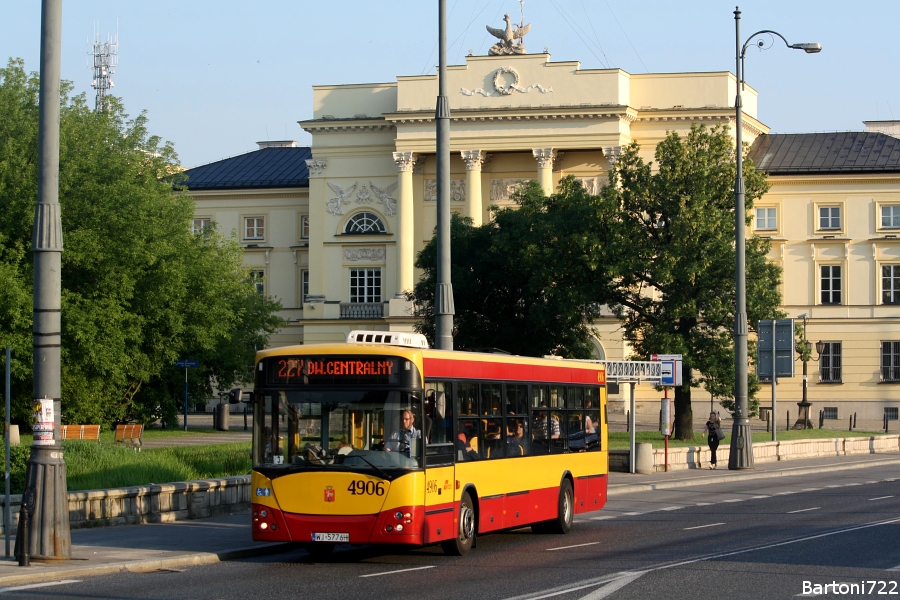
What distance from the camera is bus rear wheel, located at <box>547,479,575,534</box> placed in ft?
68.4

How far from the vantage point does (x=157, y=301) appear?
45.6 m

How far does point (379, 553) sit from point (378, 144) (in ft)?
197

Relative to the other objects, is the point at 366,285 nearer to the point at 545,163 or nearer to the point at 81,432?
the point at 545,163

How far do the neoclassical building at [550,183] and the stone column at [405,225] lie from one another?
0.08 m

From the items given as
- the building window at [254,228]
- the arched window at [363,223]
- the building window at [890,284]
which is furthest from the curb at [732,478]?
the building window at [254,228]

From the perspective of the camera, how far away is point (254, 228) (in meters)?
83.0

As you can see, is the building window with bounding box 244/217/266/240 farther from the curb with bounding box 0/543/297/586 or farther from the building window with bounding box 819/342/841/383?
the curb with bounding box 0/543/297/586

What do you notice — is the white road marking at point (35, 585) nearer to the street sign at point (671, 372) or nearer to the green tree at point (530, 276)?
the street sign at point (671, 372)

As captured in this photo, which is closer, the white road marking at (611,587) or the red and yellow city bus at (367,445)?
the white road marking at (611,587)

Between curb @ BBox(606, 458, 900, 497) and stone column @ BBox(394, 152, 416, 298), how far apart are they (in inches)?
1291

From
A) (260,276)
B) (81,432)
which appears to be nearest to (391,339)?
(81,432)

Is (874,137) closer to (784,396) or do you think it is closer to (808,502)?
(784,396)

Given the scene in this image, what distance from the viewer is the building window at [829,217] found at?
74375mm

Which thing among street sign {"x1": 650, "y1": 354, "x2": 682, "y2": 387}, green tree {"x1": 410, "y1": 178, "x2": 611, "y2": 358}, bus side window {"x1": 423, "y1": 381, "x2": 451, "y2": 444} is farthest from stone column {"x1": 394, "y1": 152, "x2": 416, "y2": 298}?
bus side window {"x1": 423, "y1": 381, "x2": 451, "y2": 444}
